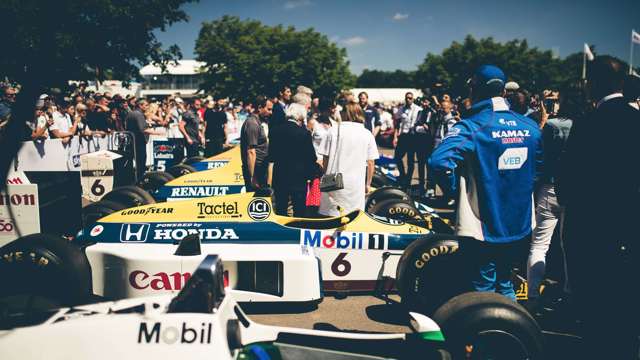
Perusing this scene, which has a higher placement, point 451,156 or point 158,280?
point 451,156

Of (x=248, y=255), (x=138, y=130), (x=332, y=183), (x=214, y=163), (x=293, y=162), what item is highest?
(x=138, y=130)

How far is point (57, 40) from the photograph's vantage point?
12.3 feet

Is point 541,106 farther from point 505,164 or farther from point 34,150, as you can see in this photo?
point 34,150

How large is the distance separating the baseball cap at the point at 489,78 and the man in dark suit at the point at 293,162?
2.58m

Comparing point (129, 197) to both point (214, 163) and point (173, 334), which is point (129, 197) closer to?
point (214, 163)

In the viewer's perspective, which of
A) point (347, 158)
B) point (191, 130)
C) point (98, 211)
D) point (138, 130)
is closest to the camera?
point (347, 158)

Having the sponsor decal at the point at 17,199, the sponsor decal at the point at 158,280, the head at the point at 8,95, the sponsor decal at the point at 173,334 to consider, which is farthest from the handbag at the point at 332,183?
the head at the point at 8,95

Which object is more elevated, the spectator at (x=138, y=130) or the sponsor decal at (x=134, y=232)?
the spectator at (x=138, y=130)

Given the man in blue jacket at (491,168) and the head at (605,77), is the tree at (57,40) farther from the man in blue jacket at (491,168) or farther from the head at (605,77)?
the head at (605,77)

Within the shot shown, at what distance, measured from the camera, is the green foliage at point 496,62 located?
181 feet

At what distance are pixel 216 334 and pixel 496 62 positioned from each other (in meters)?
58.6

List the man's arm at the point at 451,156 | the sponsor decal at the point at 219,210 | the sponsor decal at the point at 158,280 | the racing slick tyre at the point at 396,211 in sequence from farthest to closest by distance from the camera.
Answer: the racing slick tyre at the point at 396,211 < the sponsor decal at the point at 219,210 < the sponsor decal at the point at 158,280 < the man's arm at the point at 451,156

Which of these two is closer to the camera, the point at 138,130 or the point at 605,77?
the point at 605,77

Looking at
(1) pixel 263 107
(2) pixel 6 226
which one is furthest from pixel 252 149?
(2) pixel 6 226
